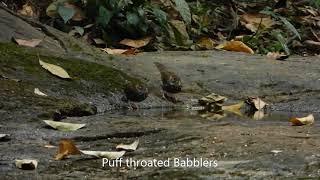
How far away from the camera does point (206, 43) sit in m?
5.29

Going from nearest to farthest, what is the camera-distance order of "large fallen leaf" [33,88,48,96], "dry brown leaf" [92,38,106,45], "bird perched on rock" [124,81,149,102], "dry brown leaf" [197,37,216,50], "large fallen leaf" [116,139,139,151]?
"large fallen leaf" [116,139,139,151] → "large fallen leaf" [33,88,48,96] → "bird perched on rock" [124,81,149,102] → "dry brown leaf" [92,38,106,45] → "dry brown leaf" [197,37,216,50]

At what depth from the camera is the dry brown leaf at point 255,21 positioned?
5.86 metres

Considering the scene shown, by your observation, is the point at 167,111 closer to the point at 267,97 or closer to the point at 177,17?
the point at 267,97

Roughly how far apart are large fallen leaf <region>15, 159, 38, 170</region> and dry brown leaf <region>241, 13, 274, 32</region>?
166 inches

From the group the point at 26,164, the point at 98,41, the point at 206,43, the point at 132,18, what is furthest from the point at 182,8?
the point at 26,164

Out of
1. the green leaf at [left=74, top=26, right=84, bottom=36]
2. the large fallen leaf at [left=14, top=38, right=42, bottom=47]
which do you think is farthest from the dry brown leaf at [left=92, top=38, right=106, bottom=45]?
the large fallen leaf at [left=14, top=38, right=42, bottom=47]

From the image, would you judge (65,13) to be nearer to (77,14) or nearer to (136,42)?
(77,14)

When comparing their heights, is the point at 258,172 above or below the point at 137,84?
above

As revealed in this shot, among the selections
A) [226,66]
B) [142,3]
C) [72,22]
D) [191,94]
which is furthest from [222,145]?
[72,22]

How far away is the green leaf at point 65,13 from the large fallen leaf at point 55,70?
1.72 m

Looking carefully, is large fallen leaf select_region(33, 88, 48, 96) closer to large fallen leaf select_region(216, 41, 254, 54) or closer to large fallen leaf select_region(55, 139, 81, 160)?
large fallen leaf select_region(55, 139, 81, 160)

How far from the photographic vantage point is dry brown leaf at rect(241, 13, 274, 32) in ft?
19.2

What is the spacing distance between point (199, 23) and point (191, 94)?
7.42 feet

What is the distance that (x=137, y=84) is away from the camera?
3225 mm
